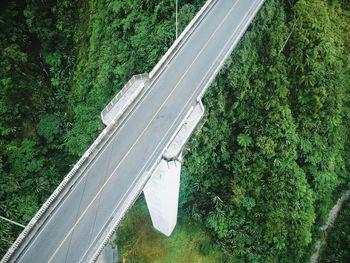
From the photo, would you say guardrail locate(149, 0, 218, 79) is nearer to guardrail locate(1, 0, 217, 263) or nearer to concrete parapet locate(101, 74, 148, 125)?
guardrail locate(1, 0, 217, 263)

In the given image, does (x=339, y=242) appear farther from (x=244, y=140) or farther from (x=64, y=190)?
(x=64, y=190)

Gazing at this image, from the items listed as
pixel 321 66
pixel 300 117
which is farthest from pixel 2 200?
pixel 321 66

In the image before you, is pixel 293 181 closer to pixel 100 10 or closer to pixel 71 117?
pixel 71 117

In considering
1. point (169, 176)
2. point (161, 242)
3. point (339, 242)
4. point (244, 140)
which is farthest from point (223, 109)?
point (339, 242)

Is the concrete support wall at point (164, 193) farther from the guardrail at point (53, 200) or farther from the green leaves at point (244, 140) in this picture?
the green leaves at point (244, 140)

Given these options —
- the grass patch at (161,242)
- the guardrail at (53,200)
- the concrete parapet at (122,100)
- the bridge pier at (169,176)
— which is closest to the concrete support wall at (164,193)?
Result: the bridge pier at (169,176)
